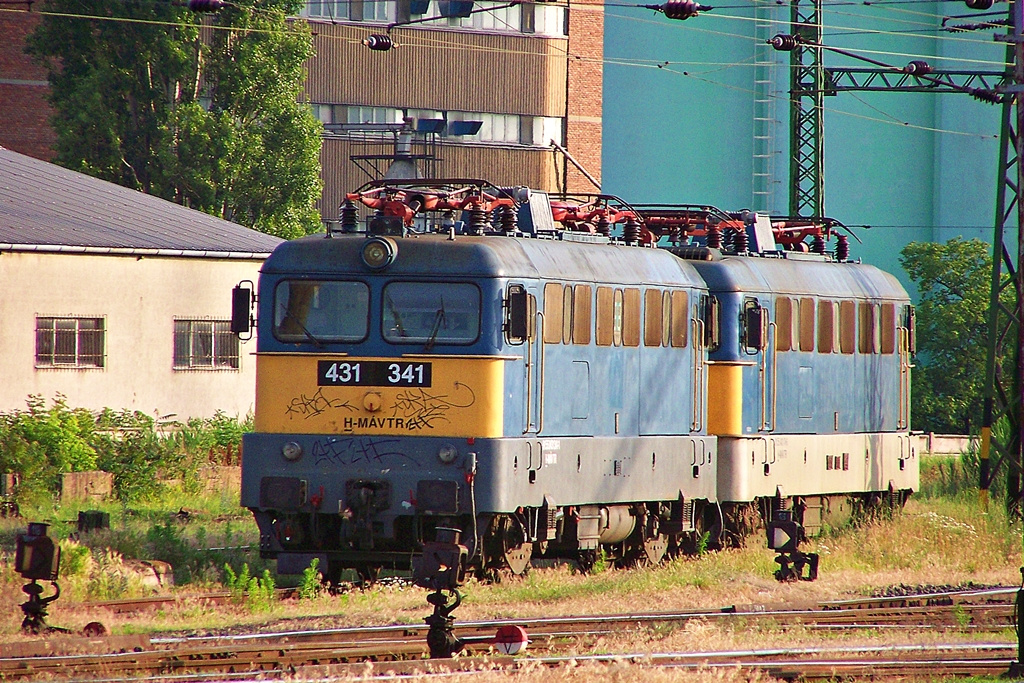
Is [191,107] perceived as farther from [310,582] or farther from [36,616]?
[36,616]

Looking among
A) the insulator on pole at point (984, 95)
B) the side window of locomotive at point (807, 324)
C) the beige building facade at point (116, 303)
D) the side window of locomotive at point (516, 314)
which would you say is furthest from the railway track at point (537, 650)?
the beige building facade at point (116, 303)

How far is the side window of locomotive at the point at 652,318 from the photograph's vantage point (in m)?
17.3

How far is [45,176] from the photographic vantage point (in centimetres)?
3042

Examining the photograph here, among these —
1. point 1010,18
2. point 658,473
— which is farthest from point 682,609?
point 1010,18

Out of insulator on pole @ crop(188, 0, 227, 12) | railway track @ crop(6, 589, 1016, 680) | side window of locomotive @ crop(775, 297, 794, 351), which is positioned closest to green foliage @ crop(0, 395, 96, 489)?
insulator on pole @ crop(188, 0, 227, 12)

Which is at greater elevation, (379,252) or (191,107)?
(191,107)

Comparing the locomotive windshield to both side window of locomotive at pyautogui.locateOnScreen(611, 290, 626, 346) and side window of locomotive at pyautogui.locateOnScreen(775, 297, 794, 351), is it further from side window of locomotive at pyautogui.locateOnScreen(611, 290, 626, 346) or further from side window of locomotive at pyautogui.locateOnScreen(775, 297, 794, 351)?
side window of locomotive at pyautogui.locateOnScreen(775, 297, 794, 351)

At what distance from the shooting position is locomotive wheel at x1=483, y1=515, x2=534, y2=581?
50.4ft

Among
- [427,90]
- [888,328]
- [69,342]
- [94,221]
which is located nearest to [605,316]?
[888,328]

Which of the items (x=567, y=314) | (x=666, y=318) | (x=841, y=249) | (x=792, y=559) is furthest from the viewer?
(x=841, y=249)

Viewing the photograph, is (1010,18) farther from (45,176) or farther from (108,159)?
(108,159)

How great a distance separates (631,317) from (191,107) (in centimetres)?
2410

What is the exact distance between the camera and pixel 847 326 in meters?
21.5

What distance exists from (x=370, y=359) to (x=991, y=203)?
47145mm
